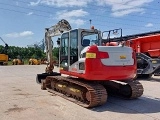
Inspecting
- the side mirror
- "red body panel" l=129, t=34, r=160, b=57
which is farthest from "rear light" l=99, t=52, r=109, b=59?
"red body panel" l=129, t=34, r=160, b=57

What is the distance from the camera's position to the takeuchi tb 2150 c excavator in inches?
266

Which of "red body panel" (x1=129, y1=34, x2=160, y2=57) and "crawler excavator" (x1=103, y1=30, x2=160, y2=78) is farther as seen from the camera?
"red body panel" (x1=129, y1=34, x2=160, y2=57)

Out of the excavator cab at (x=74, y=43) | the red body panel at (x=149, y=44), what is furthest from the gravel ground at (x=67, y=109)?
the red body panel at (x=149, y=44)

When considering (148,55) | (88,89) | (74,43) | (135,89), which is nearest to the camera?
(88,89)

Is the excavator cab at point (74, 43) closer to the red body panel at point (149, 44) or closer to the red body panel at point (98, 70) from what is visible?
the red body panel at point (98, 70)

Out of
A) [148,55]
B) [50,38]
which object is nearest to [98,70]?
[50,38]

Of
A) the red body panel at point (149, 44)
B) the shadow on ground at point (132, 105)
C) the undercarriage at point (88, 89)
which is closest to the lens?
the shadow on ground at point (132, 105)

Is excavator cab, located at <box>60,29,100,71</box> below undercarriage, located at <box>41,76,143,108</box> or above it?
above

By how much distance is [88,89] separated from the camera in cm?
671

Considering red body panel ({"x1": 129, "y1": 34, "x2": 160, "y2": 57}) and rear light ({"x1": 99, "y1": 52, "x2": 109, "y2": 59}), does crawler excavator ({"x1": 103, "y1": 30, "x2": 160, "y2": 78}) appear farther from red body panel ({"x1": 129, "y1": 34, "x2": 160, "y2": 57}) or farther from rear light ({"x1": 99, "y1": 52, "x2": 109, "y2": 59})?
rear light ({"x1": 99, "y1": 52, "x2": 109, "y2": 59})

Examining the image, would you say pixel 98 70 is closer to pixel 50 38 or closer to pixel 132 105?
pixel 132 105

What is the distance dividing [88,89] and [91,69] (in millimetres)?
560

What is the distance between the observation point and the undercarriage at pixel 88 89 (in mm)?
6680

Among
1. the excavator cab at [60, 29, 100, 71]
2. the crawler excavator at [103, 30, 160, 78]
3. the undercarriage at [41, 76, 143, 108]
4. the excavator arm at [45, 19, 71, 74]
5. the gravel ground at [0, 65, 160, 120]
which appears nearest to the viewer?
the gravel ground at [0, 65, 160, 120]
